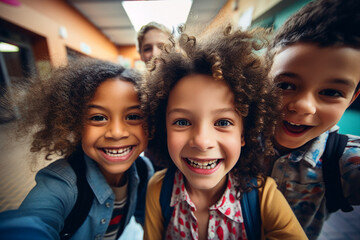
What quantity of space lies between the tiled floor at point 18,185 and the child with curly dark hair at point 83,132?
111 mm

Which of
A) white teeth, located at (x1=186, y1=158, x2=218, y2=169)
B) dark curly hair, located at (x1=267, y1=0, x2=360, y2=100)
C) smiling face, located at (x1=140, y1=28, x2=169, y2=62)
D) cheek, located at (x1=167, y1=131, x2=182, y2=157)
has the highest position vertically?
smiling face, located at (x1=140, y1=28, x2=169, y2=62)

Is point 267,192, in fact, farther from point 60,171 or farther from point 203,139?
point 60,171

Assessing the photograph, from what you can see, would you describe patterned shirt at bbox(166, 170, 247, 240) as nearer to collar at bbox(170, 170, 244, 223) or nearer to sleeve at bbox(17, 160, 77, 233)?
collar at bbox(170, 170, 244, 223)

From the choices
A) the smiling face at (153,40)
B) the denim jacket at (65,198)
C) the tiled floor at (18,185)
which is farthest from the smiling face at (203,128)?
the smiling face at (153,40)

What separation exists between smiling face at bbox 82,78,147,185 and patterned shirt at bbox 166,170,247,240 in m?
0.29

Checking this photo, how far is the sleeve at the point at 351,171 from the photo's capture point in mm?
556

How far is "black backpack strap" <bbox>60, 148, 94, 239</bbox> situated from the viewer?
65 centimetres

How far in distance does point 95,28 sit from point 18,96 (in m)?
6.66

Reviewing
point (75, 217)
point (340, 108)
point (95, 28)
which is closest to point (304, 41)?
point (340, 108)

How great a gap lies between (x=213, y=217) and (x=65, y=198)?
596 millimetres

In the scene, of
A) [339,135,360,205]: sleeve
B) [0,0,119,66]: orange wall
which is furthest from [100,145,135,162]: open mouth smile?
[0,0,119,66]: orange wall

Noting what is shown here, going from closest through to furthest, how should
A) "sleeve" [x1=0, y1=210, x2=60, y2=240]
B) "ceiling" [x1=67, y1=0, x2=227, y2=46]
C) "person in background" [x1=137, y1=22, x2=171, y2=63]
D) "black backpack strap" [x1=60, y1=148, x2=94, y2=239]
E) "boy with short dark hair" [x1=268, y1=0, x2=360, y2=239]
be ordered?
1. "sleeve" [x1=0, y1=210, x2=60, y2=240]
2. "boy with short dark hair" [x1=268, y1=0, x2=360, y2=239]
3. "black backpack strap" [x1=60, y1=148, x2=94, y2=239]
4. "person in background" [x1=137, y1=22, x2=171, y2=63]
5. "ceiling" [x1=67, y1=0, x2=227, y2=46]

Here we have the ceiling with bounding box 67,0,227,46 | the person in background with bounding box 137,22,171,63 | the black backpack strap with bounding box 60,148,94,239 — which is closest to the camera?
the black backpack strap with bounding box 60,148,94,239

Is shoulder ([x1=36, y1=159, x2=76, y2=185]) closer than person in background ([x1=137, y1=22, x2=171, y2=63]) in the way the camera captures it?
Yes
